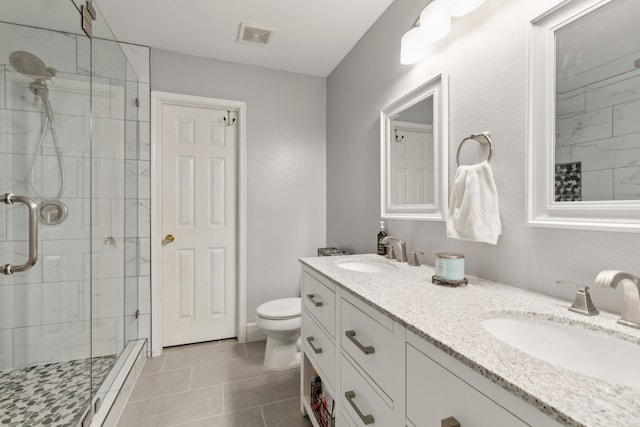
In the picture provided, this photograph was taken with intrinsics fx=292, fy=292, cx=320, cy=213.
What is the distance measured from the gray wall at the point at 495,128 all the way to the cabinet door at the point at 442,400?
1.81 feet

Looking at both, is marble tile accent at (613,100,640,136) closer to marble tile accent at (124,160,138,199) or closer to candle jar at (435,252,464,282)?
candle jar at (435,252,464,282)

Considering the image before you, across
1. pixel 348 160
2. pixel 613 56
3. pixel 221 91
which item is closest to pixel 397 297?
pixel 613 56

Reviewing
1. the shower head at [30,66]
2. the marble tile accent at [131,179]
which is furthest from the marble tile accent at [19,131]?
the marble tile accent at [131,179]

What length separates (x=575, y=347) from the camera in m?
0.71

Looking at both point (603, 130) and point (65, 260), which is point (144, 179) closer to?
point (65, 260)

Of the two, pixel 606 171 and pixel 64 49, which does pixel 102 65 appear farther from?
pixel 606 171

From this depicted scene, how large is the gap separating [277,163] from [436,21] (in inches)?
65.9

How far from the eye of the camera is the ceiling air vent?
2042 millimetres

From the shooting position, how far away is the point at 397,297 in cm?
92

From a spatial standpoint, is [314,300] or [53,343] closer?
[314,300]

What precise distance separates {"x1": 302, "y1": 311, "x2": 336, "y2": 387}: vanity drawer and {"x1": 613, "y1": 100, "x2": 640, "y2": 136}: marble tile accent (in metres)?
1.14

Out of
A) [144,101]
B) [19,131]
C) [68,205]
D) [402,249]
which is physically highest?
[144,101]

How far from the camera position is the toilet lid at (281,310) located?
198 cm

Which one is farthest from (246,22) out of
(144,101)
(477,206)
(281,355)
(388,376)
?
(281,355)
